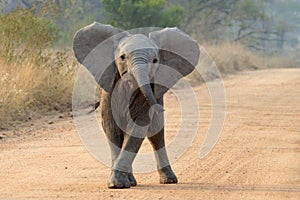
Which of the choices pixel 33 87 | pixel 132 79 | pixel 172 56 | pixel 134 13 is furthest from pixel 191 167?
pixel 134 13

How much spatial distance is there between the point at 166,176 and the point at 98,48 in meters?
1.32

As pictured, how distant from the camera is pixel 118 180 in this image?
301 inches

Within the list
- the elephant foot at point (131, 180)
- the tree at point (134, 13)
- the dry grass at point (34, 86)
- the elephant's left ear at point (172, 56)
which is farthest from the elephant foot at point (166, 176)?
the tree at point (134, 13)

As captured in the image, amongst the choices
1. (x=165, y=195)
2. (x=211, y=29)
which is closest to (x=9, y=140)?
(x=165, y=195)

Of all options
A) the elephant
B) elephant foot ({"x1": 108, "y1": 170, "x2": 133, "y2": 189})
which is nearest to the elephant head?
the elephant

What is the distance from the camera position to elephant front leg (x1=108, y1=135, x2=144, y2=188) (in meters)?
7.62

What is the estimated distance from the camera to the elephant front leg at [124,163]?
762 cm

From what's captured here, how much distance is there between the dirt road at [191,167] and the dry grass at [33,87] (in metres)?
0.69

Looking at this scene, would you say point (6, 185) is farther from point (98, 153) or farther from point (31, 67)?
point (31, 67)

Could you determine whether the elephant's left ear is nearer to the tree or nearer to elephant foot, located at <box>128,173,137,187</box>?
elephant foot, located at <box>128,173,137,187</box>

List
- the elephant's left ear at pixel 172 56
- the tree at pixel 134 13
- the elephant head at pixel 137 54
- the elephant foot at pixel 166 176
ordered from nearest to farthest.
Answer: the elephant head at pixel 137 54
the elephant's left ear at pixel 172 56
the elephant foot at pixel 166 176
the tree at pixel 134 13

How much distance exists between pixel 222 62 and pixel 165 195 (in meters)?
23.5

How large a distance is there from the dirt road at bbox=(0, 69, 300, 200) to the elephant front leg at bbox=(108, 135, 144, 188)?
0.10m

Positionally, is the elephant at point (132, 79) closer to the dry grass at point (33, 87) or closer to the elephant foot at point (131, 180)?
the elephant foot at point (131, 180)
